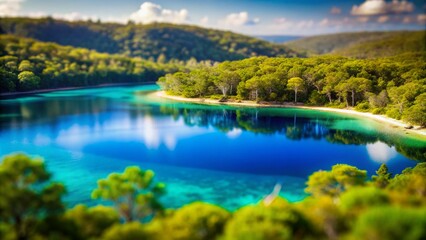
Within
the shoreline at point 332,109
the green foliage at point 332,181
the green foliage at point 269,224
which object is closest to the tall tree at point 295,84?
the shoreline at point 332,109

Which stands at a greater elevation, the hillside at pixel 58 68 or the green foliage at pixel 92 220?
the hillside at pixel 58 68

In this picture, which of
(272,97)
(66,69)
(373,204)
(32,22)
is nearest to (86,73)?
(66,69)

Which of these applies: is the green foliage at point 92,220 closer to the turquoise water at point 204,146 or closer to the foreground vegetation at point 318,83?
the turquoise water at point 204,146

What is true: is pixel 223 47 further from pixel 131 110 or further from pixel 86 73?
pixel 131 110

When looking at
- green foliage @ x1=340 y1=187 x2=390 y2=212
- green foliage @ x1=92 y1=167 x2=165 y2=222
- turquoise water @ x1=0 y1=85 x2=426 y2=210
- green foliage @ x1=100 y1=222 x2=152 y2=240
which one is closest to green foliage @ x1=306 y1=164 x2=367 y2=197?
turquoise water @ x1=0 y1=85 x2=426 y2=210

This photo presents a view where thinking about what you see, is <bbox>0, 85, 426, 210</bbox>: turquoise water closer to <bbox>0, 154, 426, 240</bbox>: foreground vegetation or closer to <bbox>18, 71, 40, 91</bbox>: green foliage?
<bbox>0, 154, 426, 240</bbox>: foreground vegetation
